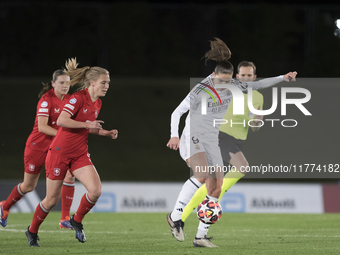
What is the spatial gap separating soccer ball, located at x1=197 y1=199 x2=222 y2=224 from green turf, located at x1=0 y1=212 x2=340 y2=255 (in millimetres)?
326

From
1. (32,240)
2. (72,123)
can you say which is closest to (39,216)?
(32,240)

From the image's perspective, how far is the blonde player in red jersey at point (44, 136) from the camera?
783 cm

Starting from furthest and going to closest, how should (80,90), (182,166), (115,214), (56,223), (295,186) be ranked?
(182,166), (295,186), (115,214), (56,223), (80,90)

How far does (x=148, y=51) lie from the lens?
795 inches

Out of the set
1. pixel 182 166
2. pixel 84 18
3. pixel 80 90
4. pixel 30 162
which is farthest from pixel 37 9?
pixel 80 90

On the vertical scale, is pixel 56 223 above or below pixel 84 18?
below

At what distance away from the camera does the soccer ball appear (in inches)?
259

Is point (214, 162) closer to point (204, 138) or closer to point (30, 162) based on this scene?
point (204, 138)

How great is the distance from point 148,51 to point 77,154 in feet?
45.1

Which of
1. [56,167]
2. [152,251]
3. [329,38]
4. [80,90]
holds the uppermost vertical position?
[329,38]

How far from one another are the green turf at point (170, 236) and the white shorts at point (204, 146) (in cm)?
102

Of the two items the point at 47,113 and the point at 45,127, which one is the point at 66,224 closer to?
the point at 45,127

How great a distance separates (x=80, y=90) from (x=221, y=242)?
2514 mm

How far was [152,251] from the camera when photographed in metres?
6.42
